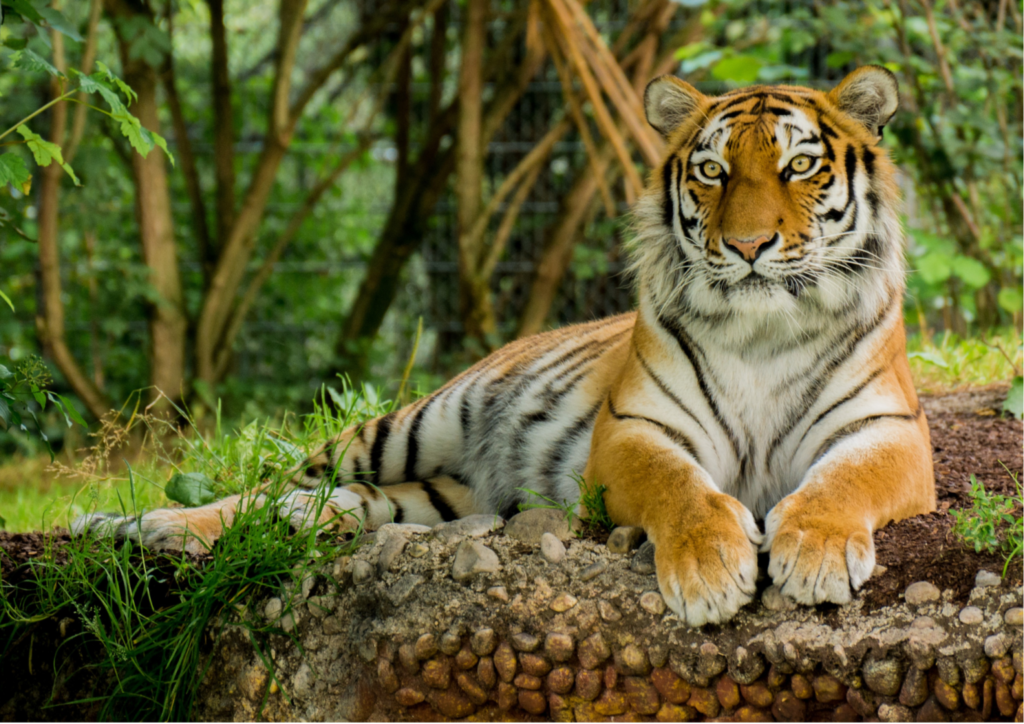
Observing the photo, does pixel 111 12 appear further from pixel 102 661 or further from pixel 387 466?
pixel 102 661

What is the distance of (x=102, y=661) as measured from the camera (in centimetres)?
228

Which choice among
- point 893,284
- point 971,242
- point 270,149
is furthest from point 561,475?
point 270,149

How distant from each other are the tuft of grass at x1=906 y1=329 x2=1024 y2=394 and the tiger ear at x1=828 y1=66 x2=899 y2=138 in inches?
67.9

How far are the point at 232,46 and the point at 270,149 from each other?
80.7 inches

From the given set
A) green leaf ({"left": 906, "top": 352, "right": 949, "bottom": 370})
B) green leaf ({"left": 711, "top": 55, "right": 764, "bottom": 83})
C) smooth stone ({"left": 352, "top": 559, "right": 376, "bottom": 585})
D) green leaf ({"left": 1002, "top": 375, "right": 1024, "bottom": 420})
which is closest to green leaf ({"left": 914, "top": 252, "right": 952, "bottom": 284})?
green leaf ({"left": 906, "top": 352, "right": 949, "bottom": 370})

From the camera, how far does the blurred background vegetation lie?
5.17m

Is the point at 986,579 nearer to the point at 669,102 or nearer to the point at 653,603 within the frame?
the point at 653,603

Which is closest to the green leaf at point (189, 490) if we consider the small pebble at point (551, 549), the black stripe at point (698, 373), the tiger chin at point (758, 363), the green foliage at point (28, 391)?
the tiger chin at point (758, 363)

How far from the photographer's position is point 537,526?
2.24 meters

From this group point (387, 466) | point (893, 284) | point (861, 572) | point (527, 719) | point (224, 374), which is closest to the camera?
point (861, 572)

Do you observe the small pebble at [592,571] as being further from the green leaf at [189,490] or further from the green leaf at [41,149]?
the green leaf at [41,149]

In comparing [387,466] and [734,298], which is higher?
[734,298]

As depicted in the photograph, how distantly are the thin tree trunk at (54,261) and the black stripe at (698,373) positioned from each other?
3.34 meters

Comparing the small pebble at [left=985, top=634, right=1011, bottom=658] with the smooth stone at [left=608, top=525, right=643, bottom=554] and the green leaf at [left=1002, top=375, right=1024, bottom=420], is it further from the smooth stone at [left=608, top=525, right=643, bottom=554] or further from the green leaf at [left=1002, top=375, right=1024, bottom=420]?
the green leaf at [left=1002, top=375, right=1024, bottom=420]
